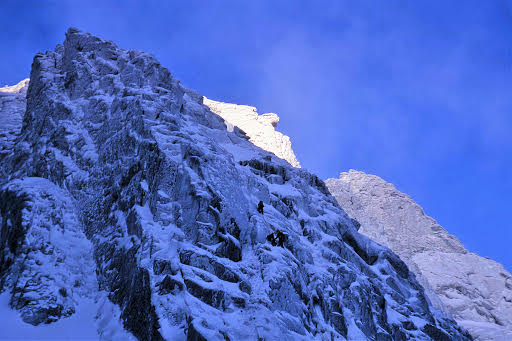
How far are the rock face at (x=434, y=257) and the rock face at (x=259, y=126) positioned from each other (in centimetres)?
1305

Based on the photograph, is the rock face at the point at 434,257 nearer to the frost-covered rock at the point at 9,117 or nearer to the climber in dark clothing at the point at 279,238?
the climber in dark clothing at the point at 279,238

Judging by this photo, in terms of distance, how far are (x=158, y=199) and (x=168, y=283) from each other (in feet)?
28.2

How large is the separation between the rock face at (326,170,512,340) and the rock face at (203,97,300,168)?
42.8 feet

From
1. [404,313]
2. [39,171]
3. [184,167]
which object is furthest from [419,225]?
[39,171]

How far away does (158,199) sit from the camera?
34.3 m

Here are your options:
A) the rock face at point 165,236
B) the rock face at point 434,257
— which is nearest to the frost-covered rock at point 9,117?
the rock face at point 165,236

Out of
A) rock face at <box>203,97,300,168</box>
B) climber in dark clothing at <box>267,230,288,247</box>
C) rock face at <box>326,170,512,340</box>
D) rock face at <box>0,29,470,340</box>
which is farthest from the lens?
rock face at <box>203,97,300,168</box>

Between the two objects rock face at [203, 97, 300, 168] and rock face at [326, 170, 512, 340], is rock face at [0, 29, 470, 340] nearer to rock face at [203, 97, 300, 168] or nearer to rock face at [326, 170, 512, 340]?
rock face at [326, 170, 512, 340]

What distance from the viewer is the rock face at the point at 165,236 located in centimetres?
2823

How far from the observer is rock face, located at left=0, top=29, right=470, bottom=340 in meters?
28.2

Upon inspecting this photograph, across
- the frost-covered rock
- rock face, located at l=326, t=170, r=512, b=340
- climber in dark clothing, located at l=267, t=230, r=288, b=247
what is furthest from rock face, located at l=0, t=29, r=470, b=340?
rock face, located at l=326, t=170, r=512, b=340

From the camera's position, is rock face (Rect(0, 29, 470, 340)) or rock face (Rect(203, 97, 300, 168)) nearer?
rock face (Rect(0, 29, 470, 340))

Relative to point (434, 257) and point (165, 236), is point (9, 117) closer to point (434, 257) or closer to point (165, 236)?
point (165, 236)

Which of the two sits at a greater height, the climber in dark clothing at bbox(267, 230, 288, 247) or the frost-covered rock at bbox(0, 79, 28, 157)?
the frost-covered rock at bbox(0, 79, 28, 157)
